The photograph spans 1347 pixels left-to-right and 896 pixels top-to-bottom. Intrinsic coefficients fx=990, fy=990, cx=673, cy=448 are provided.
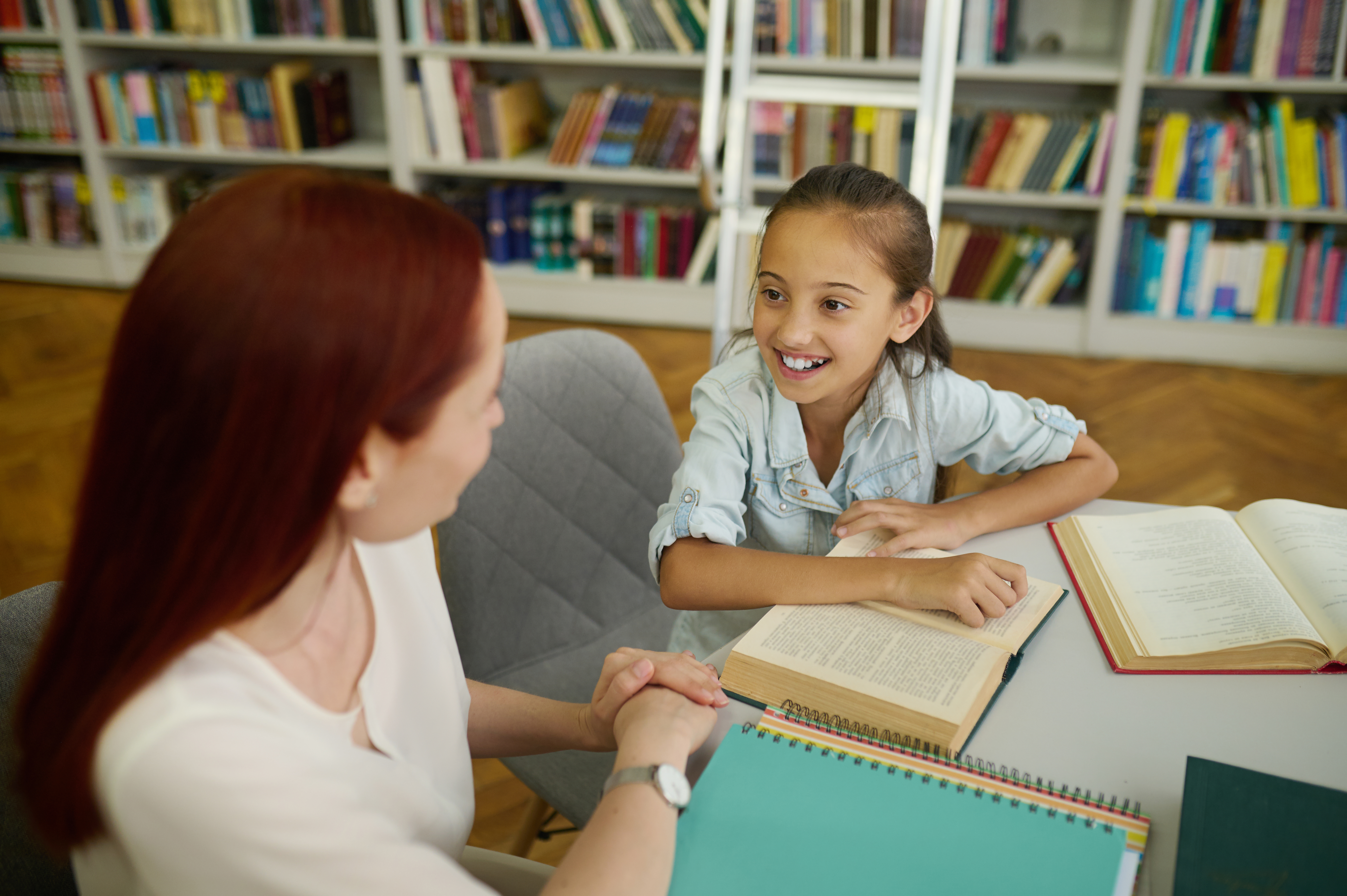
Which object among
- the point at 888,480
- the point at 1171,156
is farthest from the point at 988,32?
the point at 888,480

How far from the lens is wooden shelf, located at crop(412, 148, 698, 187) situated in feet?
11.2

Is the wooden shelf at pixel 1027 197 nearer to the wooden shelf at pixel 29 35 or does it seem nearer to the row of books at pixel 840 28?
the row of books at pixel 840 28

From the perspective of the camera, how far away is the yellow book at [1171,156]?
306 centimetres

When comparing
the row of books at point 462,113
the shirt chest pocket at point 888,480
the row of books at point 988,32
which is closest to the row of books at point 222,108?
the row of books at point 462,113

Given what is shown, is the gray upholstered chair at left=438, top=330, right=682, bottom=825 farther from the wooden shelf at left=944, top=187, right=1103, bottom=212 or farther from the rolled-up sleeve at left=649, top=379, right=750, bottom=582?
the wooden shelf at left=944, top=187, right=1103, bottom=212

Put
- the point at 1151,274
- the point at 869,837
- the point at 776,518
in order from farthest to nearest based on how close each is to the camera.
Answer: the point at 1151,274 < the point at 776,518 < the point at 869,837

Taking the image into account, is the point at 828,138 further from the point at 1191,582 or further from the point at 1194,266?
the point at 1191,582

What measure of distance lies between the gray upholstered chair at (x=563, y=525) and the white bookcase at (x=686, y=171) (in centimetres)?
215

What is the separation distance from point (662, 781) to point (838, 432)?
2.24 ft

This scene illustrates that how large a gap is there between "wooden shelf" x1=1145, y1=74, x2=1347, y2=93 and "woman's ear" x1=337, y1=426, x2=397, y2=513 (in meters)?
3.14

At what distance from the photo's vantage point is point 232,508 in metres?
0.50

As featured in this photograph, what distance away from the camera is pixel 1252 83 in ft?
9.80

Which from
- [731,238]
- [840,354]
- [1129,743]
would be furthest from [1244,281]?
[1129,743]

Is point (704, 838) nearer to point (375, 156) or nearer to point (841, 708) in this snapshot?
point (841, 708)
